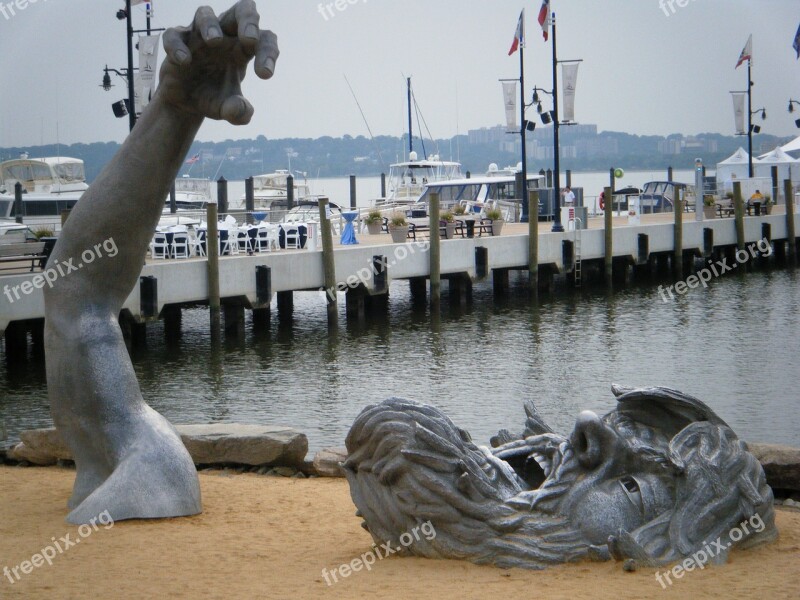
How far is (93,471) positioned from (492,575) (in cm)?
343

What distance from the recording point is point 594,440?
6.70 metres

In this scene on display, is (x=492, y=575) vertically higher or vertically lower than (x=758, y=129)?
lower

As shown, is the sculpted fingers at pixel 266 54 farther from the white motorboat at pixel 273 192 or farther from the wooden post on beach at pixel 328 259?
the white motorboat at pixel 273 192

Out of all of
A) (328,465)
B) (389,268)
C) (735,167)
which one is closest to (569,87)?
(389,268)

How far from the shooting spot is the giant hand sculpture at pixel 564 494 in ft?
21.0

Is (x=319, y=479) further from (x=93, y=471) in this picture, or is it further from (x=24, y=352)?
(x=24, y=352)

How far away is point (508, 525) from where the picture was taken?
6.42 meters

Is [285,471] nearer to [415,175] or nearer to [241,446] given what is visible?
Result: [241,446]

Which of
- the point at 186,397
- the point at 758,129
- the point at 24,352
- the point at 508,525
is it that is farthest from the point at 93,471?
the point at 758,129

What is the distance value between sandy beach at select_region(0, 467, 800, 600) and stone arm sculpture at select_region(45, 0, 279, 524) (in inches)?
11.1

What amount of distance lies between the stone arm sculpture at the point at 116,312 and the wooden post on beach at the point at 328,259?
13.7 metres

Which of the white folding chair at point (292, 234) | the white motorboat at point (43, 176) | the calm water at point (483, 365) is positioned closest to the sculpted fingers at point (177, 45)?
the calm water at point (483, 365)

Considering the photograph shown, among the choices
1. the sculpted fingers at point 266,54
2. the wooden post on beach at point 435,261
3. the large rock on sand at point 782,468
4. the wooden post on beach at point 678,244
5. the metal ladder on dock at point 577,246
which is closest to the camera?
the sculpted fingers at point 266,54

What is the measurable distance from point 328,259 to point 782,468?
48.0 ft
